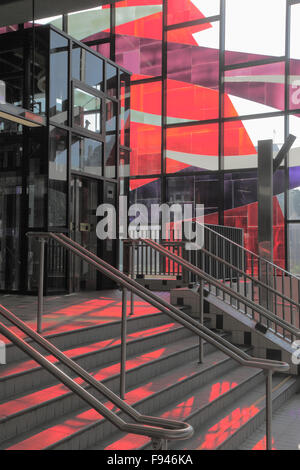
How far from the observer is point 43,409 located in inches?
106

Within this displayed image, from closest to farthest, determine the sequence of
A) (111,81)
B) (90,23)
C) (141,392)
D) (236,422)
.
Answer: (141,392), (236,422), (111,81), (90,23)

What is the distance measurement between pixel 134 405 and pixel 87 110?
571cm

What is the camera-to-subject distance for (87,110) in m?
7.70

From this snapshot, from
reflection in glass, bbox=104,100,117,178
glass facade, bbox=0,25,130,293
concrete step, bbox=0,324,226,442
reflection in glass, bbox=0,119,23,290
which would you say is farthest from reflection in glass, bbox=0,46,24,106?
concrete step, bbox=0,324,226,442

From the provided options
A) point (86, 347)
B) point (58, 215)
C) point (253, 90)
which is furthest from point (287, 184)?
point (86, 347)

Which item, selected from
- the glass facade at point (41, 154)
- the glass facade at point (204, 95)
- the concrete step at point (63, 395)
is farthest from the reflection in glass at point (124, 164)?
the concrete step at point (63, 395)

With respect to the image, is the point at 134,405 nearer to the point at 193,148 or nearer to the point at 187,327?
the point at 187,327

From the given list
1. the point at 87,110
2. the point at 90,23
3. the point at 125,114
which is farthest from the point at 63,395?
the point at 90,23

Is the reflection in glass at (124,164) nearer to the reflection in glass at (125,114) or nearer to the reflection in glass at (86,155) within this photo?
the reflection in glass at (125,114)

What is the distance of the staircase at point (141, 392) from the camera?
2611 mm

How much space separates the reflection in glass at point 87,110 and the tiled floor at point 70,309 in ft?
9.18

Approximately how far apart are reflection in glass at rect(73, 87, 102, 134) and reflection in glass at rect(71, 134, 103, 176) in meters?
0.23

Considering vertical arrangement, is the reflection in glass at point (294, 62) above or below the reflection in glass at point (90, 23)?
below

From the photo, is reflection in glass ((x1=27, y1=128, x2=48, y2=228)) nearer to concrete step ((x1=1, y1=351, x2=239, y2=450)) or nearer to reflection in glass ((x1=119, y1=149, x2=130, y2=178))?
reflection in glass ((x1=119, y1=149, x2=130, y2=178))
